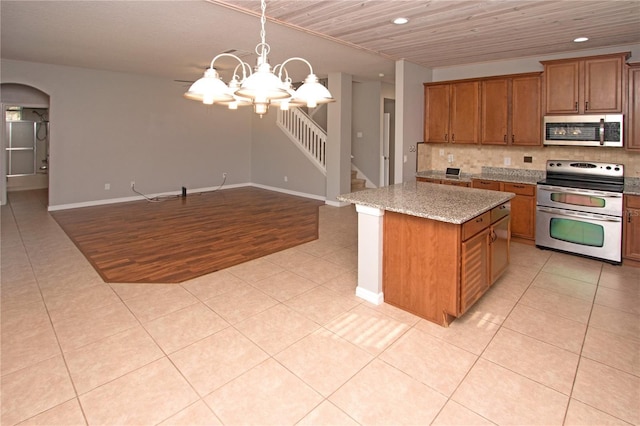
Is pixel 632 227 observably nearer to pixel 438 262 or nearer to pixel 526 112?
pixel 526 112

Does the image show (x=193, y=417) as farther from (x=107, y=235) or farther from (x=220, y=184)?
(x=220, y=184)

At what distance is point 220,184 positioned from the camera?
9453 mm

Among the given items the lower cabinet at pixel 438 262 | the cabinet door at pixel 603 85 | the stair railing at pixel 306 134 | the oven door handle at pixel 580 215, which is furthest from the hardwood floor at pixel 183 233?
the cabinet door at pixel 603 85

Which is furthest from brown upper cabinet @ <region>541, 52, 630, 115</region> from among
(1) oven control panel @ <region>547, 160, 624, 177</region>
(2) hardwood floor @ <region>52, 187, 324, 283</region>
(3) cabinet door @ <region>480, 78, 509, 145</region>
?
(2) hardwood floor @ <region>52, 187, 324, 283</region>

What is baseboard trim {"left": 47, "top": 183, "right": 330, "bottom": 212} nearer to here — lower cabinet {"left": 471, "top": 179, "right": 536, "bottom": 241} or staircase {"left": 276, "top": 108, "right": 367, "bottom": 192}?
staircase {"left": 276, "top": 108, "right": 367, "bottom": 192}

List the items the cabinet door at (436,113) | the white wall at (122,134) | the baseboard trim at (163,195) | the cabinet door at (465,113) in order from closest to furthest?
the cabinet door at (465,113)
the cabinet door at (436,113)
the white wall at (122,134)
the baseboard trim at (163,195)

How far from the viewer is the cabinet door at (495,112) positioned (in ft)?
16.8

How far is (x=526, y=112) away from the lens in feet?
16.2

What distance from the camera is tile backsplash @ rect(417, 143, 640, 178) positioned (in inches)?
178

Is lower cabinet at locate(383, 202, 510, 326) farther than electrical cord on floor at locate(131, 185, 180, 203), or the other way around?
electrical cord on floor at locate(131, 185, 180, 203)

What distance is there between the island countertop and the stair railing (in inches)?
174

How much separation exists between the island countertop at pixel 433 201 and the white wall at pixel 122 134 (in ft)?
20.5

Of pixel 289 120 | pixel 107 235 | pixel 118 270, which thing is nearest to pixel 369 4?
pixel 118 270

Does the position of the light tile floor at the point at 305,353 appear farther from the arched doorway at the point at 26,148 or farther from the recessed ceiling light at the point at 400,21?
the arched doorway at the point at 26,148
